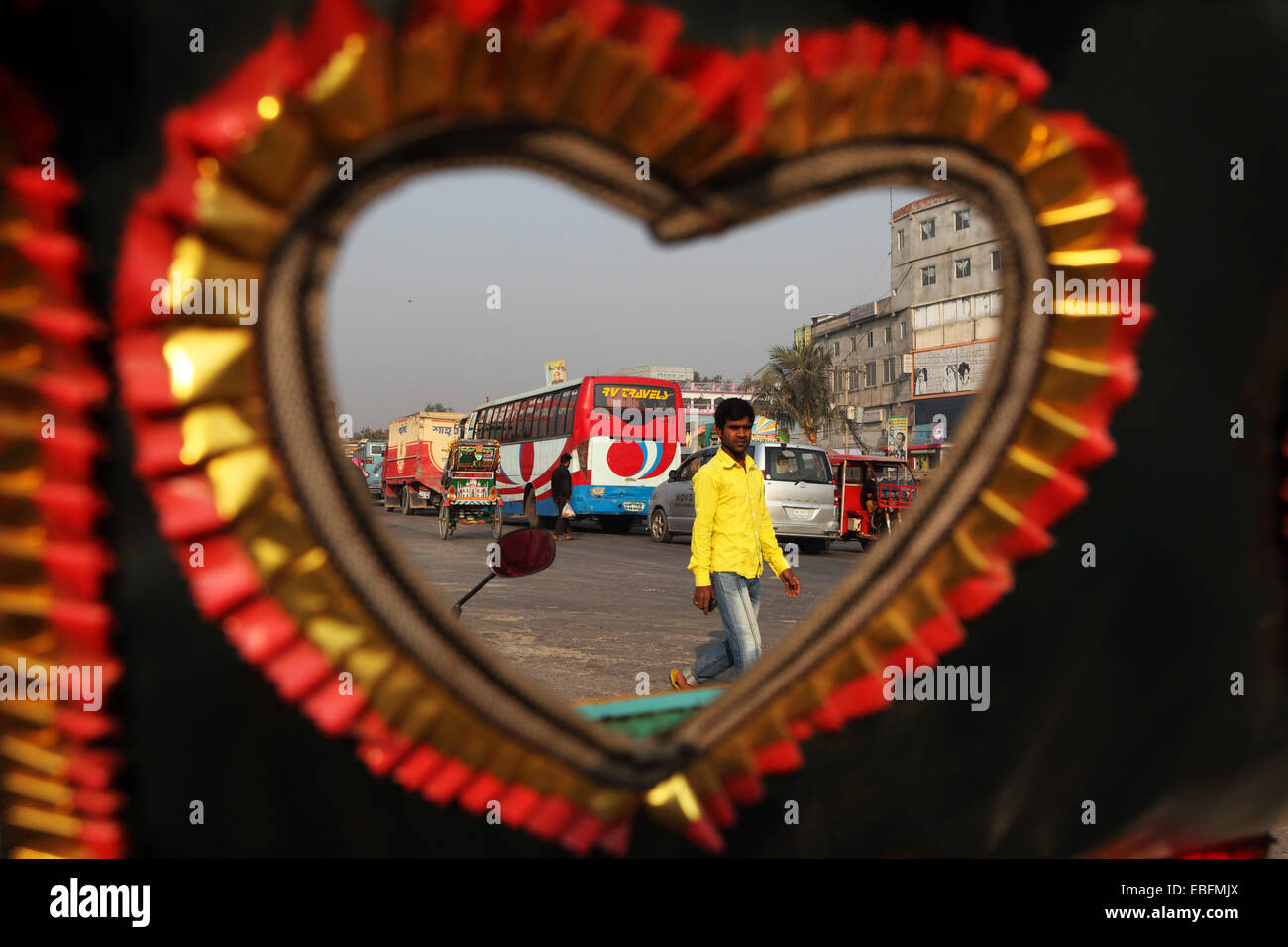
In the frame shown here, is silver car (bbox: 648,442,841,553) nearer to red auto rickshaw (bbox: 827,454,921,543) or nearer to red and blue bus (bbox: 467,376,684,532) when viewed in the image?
red auto rickshaw (bbox: 827,454,921,543)

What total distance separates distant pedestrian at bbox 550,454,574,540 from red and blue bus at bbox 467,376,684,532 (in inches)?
6.3

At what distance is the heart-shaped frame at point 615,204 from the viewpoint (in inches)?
32.5

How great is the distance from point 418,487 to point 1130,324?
2105 centimetres

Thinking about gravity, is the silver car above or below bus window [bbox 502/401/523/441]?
below

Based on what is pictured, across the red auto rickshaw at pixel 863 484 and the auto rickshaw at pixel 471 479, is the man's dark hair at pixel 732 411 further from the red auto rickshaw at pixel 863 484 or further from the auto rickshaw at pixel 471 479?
the auto rickshaw at pixel 471 479

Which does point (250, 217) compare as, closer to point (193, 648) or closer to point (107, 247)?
point (107, 247)

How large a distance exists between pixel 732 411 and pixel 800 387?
92.7 feet

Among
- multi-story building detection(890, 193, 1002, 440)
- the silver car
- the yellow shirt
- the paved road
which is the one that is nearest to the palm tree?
multi-story building detection(890, 193, 1002, 440)

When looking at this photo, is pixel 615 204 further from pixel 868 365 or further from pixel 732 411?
pixel 868 365

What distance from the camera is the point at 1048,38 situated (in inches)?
42.6

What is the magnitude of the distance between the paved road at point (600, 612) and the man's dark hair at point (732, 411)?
0.71 meters

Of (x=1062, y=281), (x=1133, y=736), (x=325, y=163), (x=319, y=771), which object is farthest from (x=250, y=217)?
(x=1133, y=736)

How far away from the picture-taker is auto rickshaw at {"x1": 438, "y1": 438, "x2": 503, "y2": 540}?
13.5m
